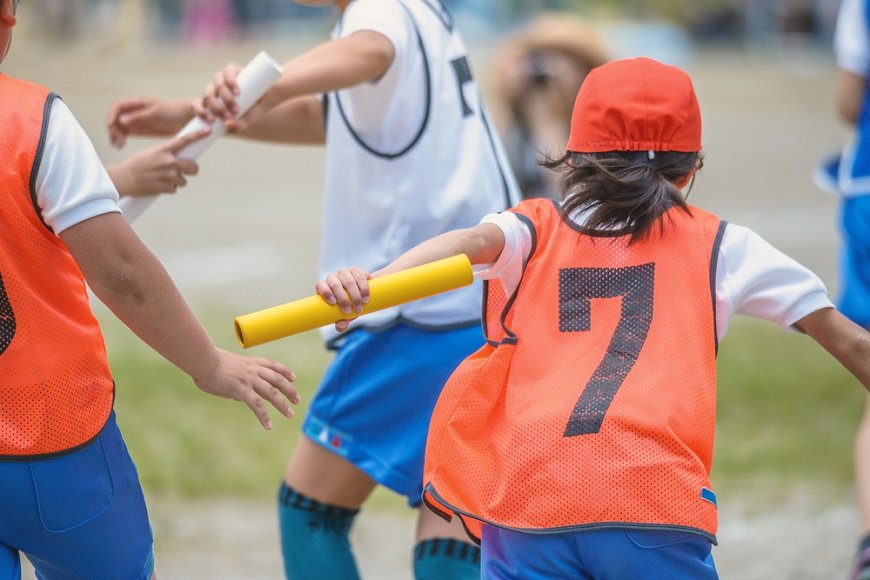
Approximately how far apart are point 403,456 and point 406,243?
1.67 ft

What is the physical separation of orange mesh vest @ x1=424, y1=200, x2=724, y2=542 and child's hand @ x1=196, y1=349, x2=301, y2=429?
0.32 metres

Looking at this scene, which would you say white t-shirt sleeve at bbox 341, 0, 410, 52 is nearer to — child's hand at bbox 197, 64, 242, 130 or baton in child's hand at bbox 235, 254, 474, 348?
child's hand at bbox 197, 64, 242, 130

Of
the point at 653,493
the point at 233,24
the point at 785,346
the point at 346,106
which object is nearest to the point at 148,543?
the point at 653,493

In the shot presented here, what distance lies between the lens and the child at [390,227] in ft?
9.75

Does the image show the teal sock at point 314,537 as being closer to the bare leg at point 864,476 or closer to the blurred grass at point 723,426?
the bare leg at point 864,476

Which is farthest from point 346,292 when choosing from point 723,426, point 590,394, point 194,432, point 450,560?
point 723,426

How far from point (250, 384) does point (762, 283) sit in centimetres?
97

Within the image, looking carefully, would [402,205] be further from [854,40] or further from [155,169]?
[854,40]

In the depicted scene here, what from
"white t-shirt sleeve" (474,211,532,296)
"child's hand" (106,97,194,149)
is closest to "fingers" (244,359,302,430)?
"white t-shirt sleeve" (474,211,532,296)

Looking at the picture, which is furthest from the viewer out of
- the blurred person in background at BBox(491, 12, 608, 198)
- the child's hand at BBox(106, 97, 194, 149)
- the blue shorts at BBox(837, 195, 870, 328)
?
the blurred person in background at BBox(491, 12, 608, 198)

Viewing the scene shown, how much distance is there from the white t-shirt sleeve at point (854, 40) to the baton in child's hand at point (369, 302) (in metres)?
2.30

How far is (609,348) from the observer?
2.32m

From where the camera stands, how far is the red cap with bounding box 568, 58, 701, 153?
2395 mm

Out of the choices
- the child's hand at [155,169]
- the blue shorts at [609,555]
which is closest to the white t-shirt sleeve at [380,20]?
the child's hand at [155,169]
